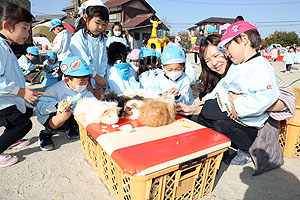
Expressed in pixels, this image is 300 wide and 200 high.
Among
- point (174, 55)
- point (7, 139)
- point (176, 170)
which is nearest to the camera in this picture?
point (176, 170)

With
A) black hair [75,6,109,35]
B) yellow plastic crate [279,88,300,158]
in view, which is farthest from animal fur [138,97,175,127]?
black hair [75,6,109,35]

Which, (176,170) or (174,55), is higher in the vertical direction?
(174,55)

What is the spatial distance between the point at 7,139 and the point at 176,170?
1643 millimetres

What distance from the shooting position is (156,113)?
4.91ft

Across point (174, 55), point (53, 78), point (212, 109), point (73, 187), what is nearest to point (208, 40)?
point (174, 55)

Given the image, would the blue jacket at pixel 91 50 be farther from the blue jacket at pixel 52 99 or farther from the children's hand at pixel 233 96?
the children's hand at pixel 233 96

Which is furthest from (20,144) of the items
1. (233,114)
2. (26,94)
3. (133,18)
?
(133,18)

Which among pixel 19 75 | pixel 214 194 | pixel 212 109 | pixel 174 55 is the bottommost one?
pixel 214 194

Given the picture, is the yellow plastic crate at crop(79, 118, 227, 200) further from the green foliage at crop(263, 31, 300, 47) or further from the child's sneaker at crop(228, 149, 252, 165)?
the green foliage at crop(263, 31, 300, 47)

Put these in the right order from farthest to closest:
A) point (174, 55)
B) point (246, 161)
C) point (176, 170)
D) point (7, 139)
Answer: point (174, 55), point (246, 161), point (7, 139), point (176, 170)

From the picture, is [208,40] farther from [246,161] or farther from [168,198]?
[168,198]

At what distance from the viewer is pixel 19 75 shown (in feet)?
5.89

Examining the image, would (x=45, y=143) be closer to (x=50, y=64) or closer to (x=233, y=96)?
(x=233, y=96)

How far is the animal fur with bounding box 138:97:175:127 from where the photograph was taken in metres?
1.50
